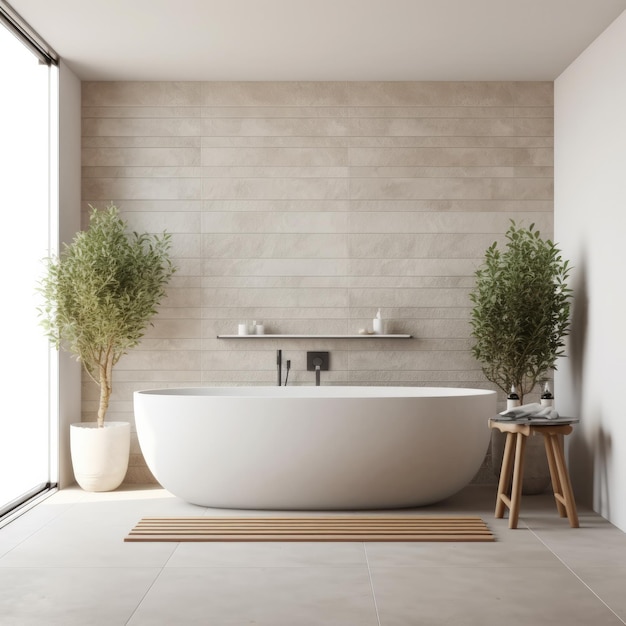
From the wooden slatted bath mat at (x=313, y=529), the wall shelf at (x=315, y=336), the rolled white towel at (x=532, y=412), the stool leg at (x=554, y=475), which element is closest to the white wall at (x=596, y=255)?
the stool leg at (x=554, y=475)

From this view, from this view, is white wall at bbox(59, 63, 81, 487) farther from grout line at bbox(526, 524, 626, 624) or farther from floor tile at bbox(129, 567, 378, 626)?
grout line at bbox(526, 524, 626, 624)

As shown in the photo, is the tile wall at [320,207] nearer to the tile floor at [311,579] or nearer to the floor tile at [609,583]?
the tile floor at [311,579]

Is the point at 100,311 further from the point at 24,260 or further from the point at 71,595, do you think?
the point at 71,595

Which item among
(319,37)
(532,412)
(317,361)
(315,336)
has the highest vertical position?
(319,37)

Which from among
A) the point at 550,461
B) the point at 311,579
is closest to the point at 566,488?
the point at 550,461

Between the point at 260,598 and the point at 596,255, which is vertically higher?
the point at 596,255

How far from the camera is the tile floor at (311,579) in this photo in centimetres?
289

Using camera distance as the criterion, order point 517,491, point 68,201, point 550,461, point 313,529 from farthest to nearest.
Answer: point 68,201 < point 550,461 < point 517,491 < point 313,529

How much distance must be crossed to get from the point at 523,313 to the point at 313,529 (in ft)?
6.42

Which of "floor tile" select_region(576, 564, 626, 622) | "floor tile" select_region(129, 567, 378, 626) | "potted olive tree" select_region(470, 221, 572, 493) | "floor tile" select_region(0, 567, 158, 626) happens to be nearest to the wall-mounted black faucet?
"potted olive tree" select_region(470, 221, 572, 493)

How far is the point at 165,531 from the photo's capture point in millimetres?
4141

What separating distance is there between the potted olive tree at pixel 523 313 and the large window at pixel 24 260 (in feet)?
9.32

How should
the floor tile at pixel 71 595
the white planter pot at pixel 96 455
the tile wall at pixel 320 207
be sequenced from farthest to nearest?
the tile wall at pixel 320 207, the white planter pot at pixel 96 455, the floor tile at pixel 71 595

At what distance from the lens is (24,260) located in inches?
202
